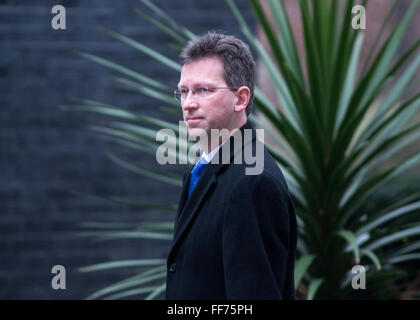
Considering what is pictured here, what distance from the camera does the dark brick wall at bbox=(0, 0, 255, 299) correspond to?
5.05 metres

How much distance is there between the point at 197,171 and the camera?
1.77 m

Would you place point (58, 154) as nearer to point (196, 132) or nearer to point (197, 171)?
point (197, 171)

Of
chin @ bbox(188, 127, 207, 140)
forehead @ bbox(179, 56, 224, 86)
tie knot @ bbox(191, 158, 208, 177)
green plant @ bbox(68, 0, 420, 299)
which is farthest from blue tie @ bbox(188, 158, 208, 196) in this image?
green plant @ bbox(68, 0, 420, 299)

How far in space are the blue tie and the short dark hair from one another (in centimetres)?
25

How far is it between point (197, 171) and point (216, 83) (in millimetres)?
290

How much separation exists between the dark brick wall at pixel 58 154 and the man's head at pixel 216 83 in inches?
141

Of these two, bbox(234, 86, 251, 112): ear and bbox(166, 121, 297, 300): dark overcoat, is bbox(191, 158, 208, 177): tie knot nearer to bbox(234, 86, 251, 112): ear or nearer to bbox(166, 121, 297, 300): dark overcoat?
bbox(166, 121, 297, 300): dark overcoat

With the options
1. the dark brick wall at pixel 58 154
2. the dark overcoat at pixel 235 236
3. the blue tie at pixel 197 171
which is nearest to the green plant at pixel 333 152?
the blue tie at pixel 197 171

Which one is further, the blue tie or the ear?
the blue tie

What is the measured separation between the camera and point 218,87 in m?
1.61

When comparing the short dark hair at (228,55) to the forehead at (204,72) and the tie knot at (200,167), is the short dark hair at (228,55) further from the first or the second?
the tie knot at (200,167)

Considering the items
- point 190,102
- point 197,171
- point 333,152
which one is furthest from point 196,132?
point 333,152

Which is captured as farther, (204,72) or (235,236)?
(204,72)
